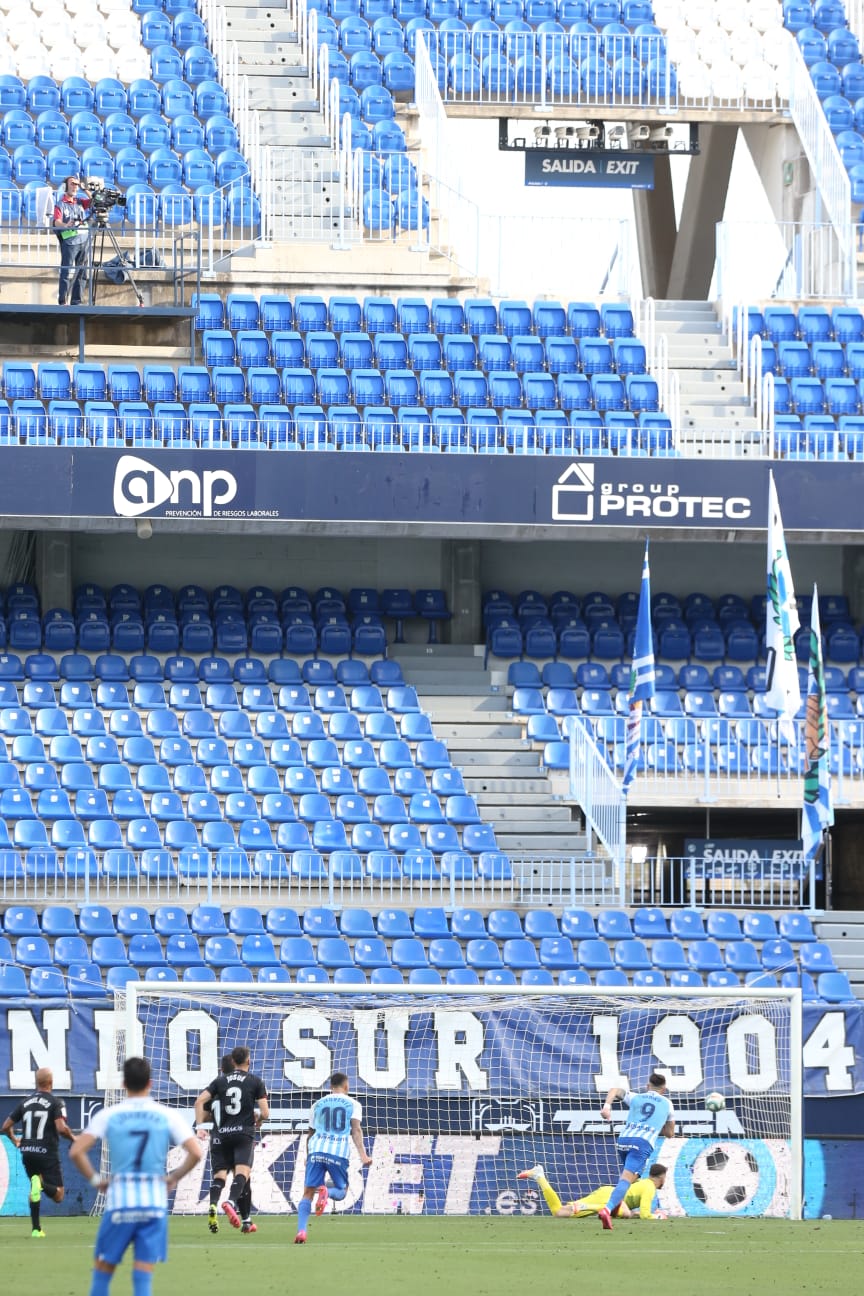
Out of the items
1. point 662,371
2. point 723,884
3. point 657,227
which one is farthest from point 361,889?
point 657,227

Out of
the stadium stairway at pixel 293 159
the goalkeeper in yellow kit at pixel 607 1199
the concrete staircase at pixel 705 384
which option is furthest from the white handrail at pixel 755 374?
the goalkeeper in yellow kit at pixel 607 1199

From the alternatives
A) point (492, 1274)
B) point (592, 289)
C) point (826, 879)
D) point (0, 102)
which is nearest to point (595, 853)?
point (826, 879)

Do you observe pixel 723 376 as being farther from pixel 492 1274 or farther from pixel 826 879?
pixel 492 1274

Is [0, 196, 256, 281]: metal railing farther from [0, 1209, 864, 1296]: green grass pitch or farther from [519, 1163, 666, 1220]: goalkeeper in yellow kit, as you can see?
[0, 1209, 864, 1296]: green grass pitch

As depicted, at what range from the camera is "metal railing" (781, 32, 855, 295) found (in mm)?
32812

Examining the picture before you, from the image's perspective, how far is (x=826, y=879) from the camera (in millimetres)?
28719

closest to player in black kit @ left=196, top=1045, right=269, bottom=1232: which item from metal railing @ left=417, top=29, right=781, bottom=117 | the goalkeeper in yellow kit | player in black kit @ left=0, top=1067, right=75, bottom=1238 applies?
player in black kit @ left=0, top=1067, right=75, bottom=1238

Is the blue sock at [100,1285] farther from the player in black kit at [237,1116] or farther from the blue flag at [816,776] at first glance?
the blue flag at [816,776]

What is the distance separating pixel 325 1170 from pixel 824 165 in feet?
71.8

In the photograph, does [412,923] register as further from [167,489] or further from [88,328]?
[88,328]

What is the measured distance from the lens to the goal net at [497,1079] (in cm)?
1911

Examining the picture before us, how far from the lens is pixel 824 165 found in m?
34.0

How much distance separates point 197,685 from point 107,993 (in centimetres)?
634

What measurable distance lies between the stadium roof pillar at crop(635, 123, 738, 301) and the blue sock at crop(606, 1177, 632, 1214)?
22843mm
